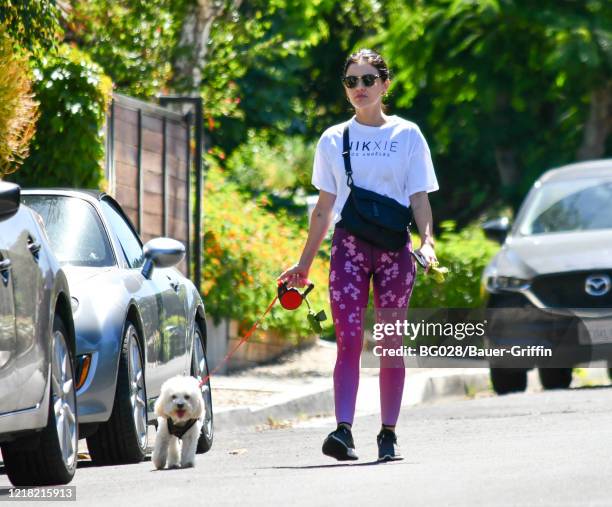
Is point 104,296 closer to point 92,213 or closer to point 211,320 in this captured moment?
point 92,213

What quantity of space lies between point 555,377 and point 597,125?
962cm

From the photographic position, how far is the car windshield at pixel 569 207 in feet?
46.8

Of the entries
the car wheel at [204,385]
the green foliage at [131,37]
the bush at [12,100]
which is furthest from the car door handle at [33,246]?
the green foliage at [131,37]

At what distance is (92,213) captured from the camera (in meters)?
9.26

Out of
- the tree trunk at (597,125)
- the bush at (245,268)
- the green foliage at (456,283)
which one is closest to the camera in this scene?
the bush at (245,268)

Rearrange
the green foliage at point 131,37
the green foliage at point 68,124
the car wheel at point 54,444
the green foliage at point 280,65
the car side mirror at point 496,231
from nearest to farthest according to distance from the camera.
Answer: the car wheel at point 54,444
the green foliage at point 68,124
the car side mirror at point 496,231
the green foliage at point 131,37
the green foliage at point 280,65

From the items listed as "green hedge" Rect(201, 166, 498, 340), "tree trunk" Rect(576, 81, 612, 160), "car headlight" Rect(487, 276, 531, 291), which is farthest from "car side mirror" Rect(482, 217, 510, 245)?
"tree trunk" Rect(576, 81, 612, 160)

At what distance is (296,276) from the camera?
817cm

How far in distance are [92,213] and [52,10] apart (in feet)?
12.7

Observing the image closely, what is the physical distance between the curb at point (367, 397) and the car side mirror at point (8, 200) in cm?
499

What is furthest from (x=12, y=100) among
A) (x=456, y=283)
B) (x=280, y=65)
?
(x=280, y=65)

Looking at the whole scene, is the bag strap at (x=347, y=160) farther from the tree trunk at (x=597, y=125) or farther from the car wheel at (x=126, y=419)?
the tree trunk at (x=597, y=125)

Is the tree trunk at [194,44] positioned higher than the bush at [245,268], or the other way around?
the tree trunk at [194,44]

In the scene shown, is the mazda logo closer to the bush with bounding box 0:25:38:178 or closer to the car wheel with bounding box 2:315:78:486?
the bush with bounding box 0:25:38:178
